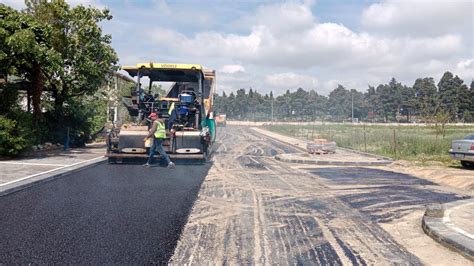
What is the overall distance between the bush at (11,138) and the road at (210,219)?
3.07 metres

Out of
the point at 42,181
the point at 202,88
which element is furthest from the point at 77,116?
the point at 42,181

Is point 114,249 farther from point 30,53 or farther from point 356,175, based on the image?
point 30,53

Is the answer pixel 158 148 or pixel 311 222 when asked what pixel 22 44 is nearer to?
pixel 158 148

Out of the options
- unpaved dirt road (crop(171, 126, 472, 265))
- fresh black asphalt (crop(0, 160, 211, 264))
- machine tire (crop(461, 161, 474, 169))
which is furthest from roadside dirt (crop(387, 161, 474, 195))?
fresh black asphalt (crop(0, 160, 211, 264))

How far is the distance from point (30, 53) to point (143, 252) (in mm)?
10207

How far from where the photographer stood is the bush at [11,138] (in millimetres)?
12211

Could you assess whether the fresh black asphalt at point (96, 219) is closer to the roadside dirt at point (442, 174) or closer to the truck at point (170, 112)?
the truck at point (170, 112)

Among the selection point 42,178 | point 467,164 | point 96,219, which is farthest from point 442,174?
point 42,178

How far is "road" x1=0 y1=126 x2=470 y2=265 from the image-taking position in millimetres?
4719

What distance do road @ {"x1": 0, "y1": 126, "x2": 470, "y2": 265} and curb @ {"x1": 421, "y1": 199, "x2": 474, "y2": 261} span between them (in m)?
0.14

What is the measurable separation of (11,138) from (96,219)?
7780 mm

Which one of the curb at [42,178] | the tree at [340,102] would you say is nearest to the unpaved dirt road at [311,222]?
the curb at [42,178]

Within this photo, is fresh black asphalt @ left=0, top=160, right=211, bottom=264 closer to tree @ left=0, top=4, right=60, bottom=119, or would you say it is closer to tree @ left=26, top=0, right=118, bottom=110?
tree @ left=0, top=4, right=60, bottom=119

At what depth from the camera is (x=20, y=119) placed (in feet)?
42.5
